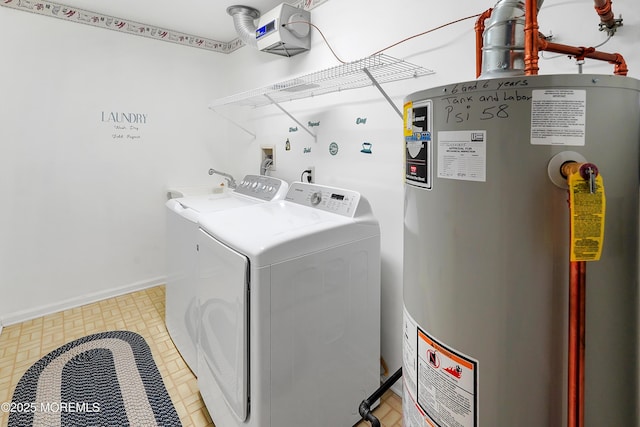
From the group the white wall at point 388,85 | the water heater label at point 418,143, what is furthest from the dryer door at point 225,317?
the white wall at point 388,85

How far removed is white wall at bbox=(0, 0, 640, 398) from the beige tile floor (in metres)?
0.18

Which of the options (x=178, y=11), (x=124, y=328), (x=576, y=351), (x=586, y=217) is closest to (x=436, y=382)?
(x=576, y=351)

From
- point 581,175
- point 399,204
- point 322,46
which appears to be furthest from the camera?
point 322,46

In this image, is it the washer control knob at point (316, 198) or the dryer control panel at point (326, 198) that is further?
the washer control knob at point (316, 198)

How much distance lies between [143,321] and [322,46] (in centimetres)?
251

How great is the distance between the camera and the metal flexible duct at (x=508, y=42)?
0.77 meters

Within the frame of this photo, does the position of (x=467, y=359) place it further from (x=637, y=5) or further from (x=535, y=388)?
(x=637, y=5)

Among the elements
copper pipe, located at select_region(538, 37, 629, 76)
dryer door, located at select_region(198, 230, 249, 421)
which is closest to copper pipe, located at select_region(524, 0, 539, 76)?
copper pipe, located at select_region(538, 37, 629, 76)

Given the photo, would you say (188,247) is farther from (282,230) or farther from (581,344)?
(581,344)

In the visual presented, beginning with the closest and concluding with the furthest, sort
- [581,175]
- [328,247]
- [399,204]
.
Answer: [581,175]
[328,247]
[399,204]

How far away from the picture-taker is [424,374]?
831 millimetres

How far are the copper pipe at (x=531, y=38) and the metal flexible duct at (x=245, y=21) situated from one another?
2176 millimetres

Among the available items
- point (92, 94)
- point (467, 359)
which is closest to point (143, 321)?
point (92, 94)

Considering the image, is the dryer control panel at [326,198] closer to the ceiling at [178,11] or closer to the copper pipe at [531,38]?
the copper pipe at [531,38]
